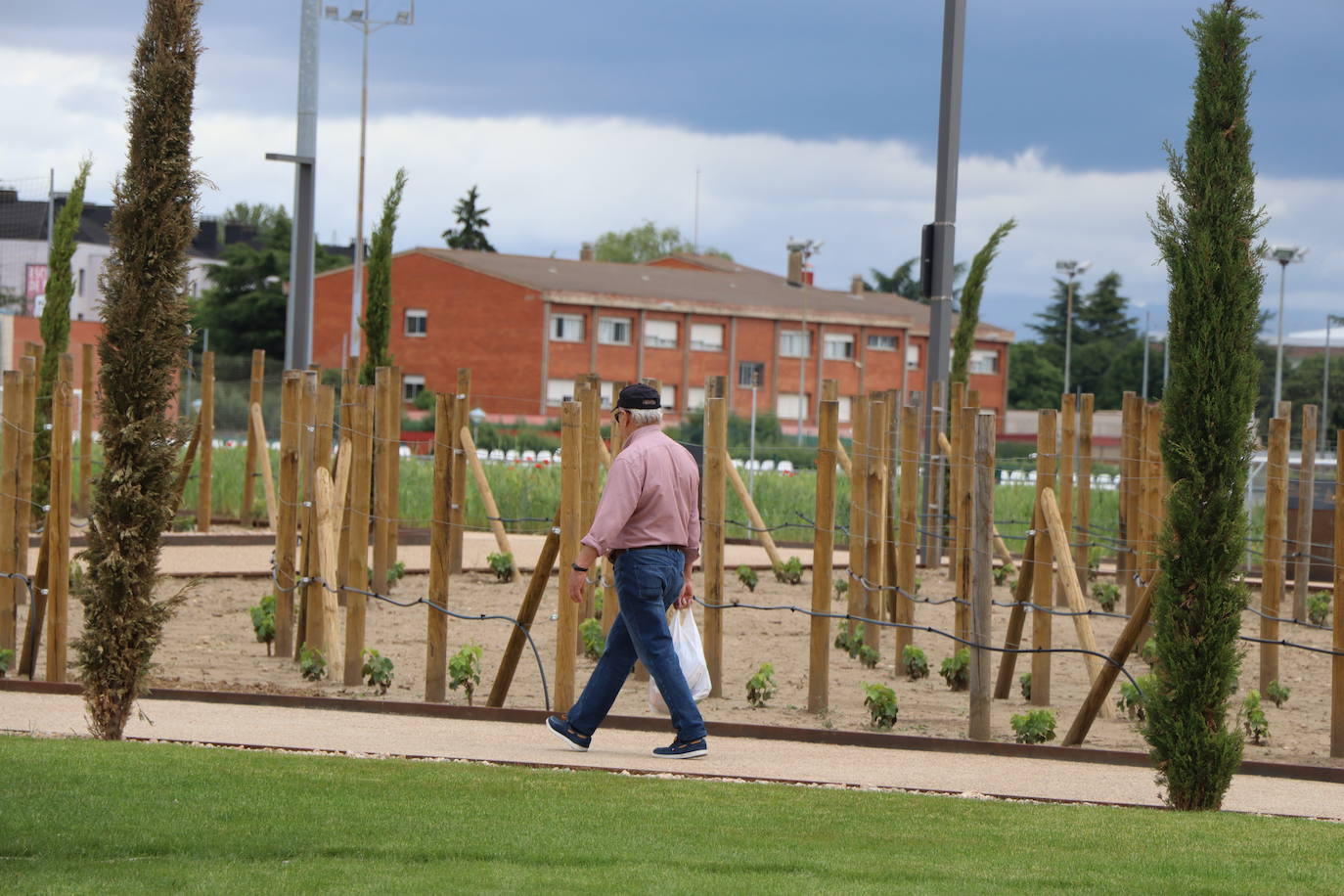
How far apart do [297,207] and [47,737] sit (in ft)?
31.1

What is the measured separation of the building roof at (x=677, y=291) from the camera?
196 feet

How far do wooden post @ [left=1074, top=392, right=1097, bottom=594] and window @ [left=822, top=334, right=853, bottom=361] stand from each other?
4861 cm

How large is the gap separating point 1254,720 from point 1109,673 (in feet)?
3.53

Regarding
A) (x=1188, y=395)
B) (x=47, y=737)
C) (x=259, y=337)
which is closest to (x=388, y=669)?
(x=47, y=737)

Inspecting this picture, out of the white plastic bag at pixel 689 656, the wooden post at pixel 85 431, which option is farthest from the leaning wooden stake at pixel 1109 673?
the wooden post at pixel 85 431

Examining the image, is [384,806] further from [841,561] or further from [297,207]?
[841,561]

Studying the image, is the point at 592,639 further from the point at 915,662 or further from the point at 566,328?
the point at 566,328

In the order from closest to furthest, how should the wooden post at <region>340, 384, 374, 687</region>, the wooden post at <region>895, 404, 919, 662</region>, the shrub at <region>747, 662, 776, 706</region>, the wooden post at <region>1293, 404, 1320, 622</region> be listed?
1. the shrub at <region>747, 662, 776, 706</region>
2. the wooden post at <region>340, 384, 374, 687</region>
3. the wooden post at <region>895, 404, 919, 662</region>
4. the wooden post at <region>1293, 404, 1320, 622</region>

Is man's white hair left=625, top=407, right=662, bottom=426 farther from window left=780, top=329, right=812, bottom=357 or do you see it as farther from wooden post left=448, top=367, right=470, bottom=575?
window left=780, top=329, right=812, bottom=357

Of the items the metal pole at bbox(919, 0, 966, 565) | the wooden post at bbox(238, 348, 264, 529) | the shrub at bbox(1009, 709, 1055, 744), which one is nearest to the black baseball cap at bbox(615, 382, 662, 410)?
the shrub at bbox(1009, 709, 1055, 744)

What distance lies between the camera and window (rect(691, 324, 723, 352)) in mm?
61625

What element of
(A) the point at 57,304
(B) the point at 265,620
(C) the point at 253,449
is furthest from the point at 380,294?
(B) the point at 265,620

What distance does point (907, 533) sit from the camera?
12.9m

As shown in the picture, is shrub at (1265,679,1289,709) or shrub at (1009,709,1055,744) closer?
shrub at (1009,709,1055,744)
